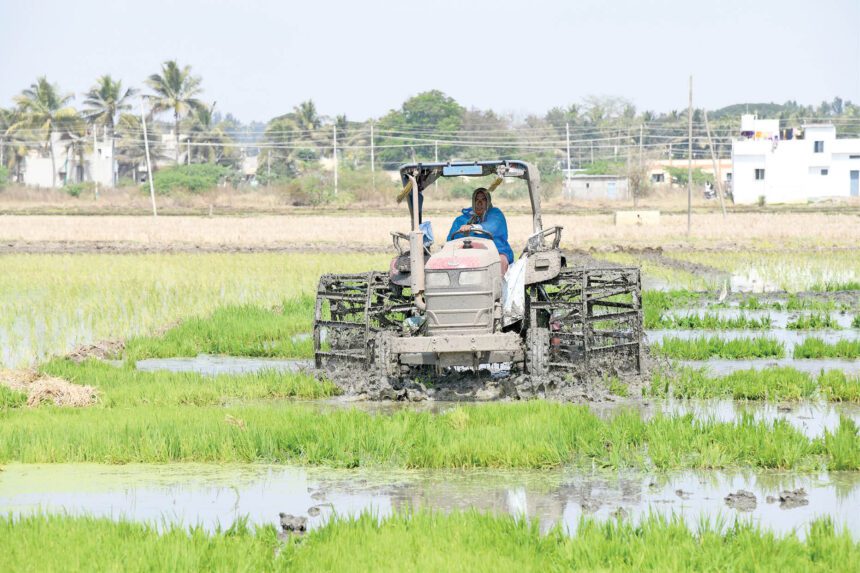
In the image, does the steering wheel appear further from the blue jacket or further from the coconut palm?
the coconut palm

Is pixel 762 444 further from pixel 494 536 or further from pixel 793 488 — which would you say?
pixel 494 536

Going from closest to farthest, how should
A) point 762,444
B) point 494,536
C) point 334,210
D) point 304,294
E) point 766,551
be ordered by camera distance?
1. point 766,551
2. point 494,536
3. point 762,444
4. point 304,294
5. point 334,210

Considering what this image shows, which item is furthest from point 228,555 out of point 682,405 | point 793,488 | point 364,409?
point 682,405

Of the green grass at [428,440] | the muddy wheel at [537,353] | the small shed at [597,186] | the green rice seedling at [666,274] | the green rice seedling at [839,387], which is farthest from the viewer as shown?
the small shed at [597,186]

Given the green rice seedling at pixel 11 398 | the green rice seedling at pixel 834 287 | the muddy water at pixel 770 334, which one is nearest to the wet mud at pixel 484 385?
the green rice seedling at pixel 11 398

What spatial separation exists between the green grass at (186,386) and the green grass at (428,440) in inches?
54.9

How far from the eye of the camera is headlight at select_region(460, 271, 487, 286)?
1201 cm

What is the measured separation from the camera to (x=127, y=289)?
80.0 feet

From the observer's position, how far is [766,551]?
640 centimetres

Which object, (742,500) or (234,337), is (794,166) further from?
(742,500)

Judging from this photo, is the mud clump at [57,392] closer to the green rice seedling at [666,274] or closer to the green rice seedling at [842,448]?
the green rice seedling at [842,448]

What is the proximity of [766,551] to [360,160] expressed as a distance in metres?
99.4

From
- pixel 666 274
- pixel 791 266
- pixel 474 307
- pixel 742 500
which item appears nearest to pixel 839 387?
pixel 474 307

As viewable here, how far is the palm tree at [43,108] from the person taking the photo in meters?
94.9
